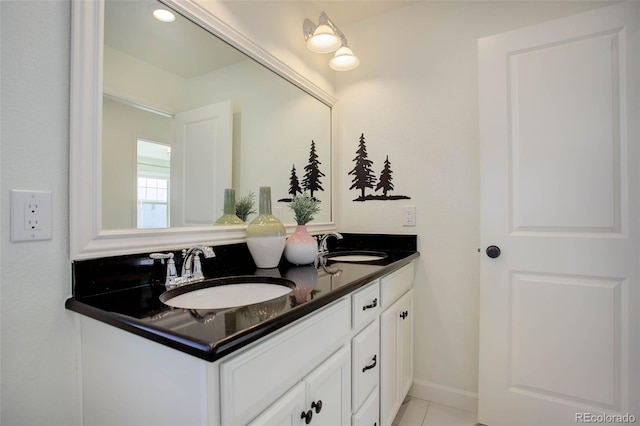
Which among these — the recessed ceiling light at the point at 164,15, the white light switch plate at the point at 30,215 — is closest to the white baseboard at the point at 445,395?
the white light switch plate at the point at 30,215

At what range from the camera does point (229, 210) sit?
1330 millimetres

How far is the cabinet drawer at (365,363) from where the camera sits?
1079 millimetres

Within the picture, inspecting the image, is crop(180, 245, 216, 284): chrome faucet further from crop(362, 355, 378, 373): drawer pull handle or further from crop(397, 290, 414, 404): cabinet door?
crop(397, 290, 414, 404): cabinet door

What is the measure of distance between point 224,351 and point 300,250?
2.82 feet

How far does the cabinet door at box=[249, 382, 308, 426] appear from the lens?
0.67 meters

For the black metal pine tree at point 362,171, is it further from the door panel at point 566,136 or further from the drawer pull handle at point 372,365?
the drawer pull handle at point 372,365

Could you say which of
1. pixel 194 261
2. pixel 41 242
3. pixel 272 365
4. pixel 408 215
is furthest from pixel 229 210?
pixel 408 215

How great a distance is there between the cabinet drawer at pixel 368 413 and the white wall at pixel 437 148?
0.69m

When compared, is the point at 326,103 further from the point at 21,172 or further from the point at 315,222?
the point at 21,172

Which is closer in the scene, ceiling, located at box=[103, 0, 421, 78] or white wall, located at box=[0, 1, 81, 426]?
white wall, located at box=[0, 1, 81, 426]

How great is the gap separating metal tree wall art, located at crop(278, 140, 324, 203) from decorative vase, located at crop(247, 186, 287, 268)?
472 millimetres

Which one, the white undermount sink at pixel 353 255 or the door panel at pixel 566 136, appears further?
the white undermount sink at pixel 353 255

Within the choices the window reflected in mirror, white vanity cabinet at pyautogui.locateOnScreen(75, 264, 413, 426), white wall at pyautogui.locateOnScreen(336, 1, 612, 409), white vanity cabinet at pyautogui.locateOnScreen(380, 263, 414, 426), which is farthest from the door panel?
the window reflected in mirror

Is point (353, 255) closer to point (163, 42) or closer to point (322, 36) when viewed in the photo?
point (322, 36)
